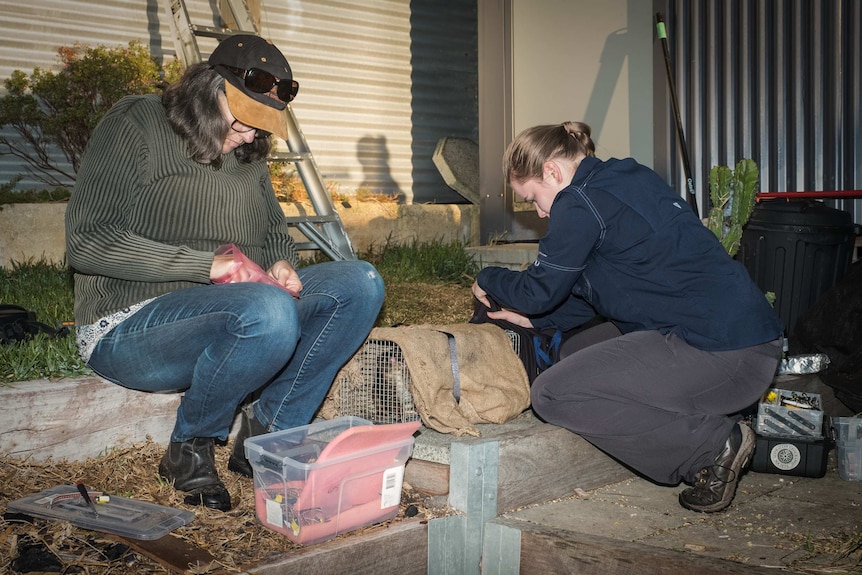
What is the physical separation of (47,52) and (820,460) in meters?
6.03

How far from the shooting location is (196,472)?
2875 millimetres

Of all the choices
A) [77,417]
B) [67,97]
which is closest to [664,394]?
[77,417]

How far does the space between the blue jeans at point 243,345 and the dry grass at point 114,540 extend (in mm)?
243

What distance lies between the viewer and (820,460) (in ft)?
12.0

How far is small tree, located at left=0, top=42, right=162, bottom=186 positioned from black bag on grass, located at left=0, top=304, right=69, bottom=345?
9.62ft

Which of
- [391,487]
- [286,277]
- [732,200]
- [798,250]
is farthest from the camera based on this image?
[732,200]

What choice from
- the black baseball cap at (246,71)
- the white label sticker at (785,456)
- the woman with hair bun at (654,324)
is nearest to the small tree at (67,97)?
the black baseball cap at (246,71)

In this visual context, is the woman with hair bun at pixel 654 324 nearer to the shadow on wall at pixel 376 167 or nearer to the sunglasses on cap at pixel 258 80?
the sunglasses on cap at pixel 258 80

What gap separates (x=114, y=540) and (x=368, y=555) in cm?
73

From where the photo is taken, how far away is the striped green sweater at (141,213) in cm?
281

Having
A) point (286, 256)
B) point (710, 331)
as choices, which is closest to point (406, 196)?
point (286, 256)

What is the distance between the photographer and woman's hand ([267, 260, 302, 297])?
9.98 ft

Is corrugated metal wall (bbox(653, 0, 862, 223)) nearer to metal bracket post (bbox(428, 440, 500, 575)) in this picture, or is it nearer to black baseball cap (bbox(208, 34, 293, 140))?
metal bracket post (bbox(428, 440, 500, 575))

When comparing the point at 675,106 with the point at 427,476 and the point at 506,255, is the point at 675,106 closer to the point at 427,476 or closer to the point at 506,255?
the point at 506,255
